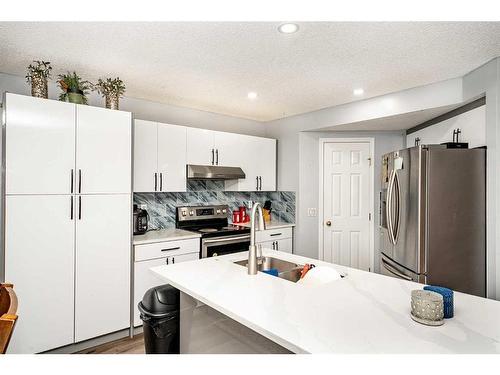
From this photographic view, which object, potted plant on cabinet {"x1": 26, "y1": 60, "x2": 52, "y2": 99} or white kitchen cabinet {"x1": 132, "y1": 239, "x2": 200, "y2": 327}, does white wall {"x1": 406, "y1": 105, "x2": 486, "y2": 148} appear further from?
potted plant on cabinet {"x1": 26, "y1": 60, "x2": 52, "y2": 99}

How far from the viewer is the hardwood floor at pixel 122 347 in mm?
2414

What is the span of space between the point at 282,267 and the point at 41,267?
5.71 ft

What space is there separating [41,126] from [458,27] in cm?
280

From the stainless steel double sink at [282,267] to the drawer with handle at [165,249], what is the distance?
1.05 metres

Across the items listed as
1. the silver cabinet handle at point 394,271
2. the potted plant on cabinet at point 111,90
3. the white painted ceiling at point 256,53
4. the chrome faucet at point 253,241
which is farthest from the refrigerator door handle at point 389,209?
the potted plant on cabinet at point 111,90

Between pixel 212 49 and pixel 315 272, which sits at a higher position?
pixel 212 49

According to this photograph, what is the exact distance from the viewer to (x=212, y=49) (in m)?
2.13

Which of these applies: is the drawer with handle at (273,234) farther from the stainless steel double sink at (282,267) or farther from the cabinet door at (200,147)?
the stainless steel double sink at (282,267)

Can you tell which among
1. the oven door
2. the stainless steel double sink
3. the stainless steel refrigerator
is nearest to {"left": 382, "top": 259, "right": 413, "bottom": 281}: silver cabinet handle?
the stainless steel refrigerator
